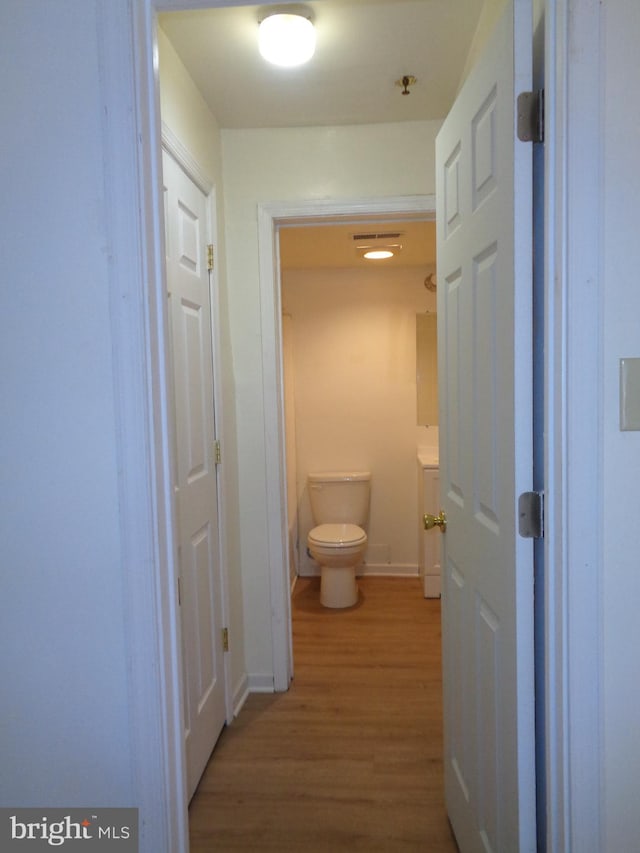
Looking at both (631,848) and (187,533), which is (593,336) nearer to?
(631,848)

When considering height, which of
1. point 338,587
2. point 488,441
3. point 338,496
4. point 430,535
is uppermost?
point 488,441

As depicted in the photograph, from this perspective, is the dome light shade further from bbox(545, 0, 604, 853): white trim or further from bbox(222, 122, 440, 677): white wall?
bbox(545, 0, 604, 853): white trim

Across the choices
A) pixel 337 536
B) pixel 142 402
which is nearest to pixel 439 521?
pixel 142 402

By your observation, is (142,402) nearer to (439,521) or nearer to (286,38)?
(439,521)

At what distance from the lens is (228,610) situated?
2.35 metres

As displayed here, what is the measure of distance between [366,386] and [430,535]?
1170 mm

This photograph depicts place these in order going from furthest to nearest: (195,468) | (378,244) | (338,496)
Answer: (338,496) < (378,244) < (195,468)

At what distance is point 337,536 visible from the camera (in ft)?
11.7

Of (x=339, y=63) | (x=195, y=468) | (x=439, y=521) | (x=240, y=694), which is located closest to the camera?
(x=439, y=521)

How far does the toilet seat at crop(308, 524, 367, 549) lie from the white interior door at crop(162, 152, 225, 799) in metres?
1.28

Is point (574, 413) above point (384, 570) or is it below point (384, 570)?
above

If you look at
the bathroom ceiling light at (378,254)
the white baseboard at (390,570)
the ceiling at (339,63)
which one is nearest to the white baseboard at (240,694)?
the white baseboard at (390,570)

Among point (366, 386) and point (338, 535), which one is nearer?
point (338, 535)

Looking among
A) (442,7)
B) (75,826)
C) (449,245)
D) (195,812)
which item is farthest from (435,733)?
(442,7)
